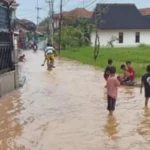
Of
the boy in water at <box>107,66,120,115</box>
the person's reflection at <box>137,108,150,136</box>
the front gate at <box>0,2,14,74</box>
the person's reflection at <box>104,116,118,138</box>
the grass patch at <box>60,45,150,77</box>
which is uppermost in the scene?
the front gate at <box>0,2,14,74</box>

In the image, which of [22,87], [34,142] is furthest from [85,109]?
[22,87]

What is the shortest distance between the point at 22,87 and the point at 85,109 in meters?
6.11

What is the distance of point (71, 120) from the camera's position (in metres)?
12.7

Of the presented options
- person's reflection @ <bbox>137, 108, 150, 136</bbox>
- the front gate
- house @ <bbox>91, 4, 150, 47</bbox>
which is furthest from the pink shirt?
house @ <bbox>91, 4, 150, 47</bbox>

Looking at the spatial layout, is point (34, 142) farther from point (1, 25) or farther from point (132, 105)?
point (1, 25)

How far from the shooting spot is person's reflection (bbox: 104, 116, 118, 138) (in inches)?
436

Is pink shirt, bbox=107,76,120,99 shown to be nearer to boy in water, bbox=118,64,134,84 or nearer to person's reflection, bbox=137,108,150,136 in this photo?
person's reflection, bbox=137,108,150,136

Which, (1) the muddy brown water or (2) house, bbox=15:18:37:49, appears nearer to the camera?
(1) the muddy brown water

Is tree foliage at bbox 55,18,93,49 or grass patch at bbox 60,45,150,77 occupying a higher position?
tree foliage at bbox 55,18,93,49

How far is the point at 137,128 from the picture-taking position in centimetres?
1149

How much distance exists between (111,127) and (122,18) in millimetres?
58002

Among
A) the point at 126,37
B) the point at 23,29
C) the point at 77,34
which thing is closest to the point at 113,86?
the point at 77,34

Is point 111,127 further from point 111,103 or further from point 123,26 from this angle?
point 123,26

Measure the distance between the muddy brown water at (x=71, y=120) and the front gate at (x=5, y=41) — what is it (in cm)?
109
